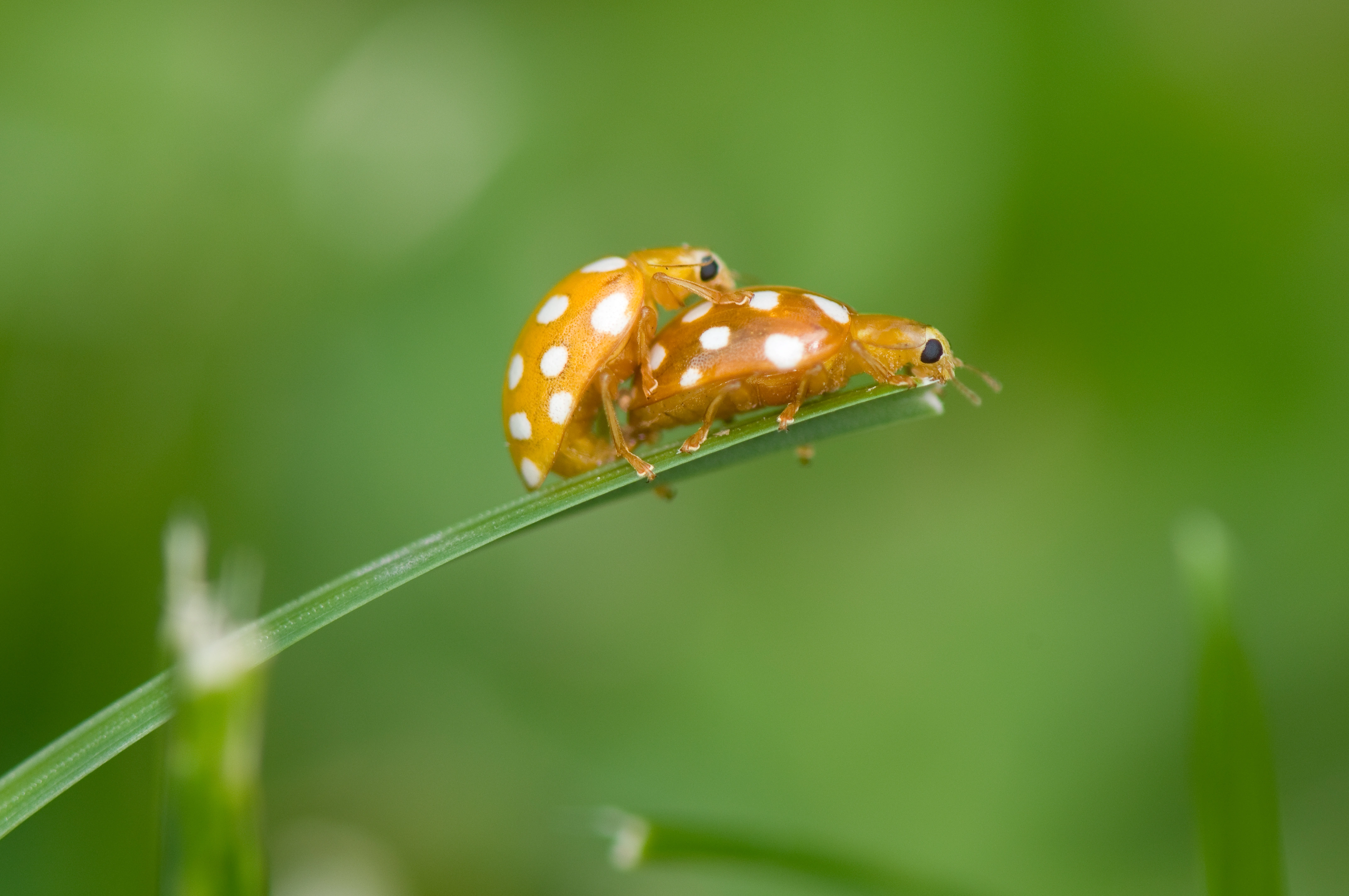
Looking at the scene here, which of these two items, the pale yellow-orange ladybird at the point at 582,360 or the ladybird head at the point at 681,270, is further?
the ladybird head at the point at 681,270

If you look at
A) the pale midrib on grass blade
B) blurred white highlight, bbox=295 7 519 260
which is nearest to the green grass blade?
the pale midrib on grass blade

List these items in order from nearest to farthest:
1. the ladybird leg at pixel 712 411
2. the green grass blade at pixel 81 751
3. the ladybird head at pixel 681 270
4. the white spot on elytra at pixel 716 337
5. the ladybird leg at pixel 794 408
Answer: the green grass blade at pixel 81 751 → the ladybird leg at pixel 794 408 → the ladybird leg at pixel 712 411 → the white spot on elytra at pixel 716 337 → the ladybird head at pixel 681 270

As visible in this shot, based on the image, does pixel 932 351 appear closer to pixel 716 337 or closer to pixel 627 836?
pixel 716 337

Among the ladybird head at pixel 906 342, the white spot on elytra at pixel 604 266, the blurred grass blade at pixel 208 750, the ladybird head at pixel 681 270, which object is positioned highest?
the ladybird head at pixel 681 270

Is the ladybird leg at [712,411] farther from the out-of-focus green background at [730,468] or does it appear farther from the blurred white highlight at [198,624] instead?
the out-of-focus green background at [730,468]

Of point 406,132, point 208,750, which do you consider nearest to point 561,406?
point 208,750

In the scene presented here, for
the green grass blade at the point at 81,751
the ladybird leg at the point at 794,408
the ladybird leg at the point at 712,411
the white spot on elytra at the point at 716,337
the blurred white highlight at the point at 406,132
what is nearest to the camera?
the green grass blade at the point at 81,751

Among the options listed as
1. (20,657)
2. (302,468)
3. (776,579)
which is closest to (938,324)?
(776,579)

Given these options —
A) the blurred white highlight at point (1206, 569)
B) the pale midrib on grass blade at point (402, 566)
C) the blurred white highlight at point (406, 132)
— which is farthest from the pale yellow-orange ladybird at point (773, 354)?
the blurred white highlight at point (406, 132)
